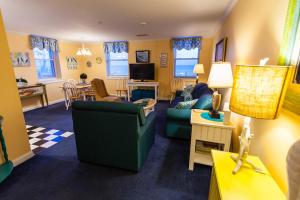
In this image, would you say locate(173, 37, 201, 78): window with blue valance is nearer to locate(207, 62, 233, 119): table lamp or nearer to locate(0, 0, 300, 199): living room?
locate(0, 0, 300, 199): living room

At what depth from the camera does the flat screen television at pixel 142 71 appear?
5695mm

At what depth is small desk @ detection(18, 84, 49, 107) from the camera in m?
4.13

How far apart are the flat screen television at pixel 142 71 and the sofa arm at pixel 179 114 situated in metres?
3.26

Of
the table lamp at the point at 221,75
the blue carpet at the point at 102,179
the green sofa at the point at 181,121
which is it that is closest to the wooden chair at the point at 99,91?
the blue carpet at the point at 102,179

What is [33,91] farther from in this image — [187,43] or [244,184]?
[244,184]

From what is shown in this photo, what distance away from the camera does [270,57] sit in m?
1.18

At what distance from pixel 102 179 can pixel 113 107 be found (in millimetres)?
890

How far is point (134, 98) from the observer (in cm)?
566

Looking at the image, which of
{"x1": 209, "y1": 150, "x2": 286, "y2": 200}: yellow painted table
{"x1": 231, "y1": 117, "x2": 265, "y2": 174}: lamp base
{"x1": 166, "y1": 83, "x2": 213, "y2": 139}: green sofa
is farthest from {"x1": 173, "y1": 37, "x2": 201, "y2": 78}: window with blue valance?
{"x1": 209, "y1": 150, "x2": 286, "y2": 200}: yellow painted table

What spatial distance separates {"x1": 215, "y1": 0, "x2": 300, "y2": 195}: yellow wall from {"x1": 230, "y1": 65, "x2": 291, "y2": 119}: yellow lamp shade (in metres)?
0.16

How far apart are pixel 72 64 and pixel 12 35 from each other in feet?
6.77

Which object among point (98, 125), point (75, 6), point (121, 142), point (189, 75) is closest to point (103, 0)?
point (75, 6)

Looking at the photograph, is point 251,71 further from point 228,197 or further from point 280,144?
point 228,197

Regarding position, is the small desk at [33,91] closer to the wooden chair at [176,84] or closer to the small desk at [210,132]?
the wooden chair at [176,84]
